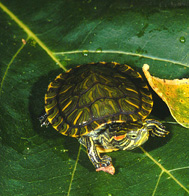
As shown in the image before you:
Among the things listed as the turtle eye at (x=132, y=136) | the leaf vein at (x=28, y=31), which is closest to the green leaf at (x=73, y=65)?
the leaf vein at (x=28, y=31)

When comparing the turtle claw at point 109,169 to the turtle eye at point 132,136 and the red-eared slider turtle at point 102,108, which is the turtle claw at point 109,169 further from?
the turtle eye at point 132,136

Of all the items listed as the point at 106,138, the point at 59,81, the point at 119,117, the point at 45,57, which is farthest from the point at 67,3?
the point at 106,138

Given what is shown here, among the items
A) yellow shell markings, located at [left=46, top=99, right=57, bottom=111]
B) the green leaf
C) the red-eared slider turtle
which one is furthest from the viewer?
yellow shell markings, located at [left=46, top=99, right=57, bottom=111]

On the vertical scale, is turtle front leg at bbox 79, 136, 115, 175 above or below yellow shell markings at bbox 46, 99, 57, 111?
below

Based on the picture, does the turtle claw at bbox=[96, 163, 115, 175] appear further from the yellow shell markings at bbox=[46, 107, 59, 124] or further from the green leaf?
the yellow shell markings at bbox=[46, 107, 59, 124]

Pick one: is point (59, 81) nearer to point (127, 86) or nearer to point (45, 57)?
point (45, 57)

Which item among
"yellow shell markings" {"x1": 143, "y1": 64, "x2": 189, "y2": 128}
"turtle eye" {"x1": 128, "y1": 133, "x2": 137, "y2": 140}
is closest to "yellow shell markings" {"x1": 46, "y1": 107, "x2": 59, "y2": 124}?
"turtle eye" {"x1": 128, "y1": 133, "x2": 137, "y2": 140}

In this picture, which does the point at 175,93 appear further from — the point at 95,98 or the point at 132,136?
the point at 95,98
